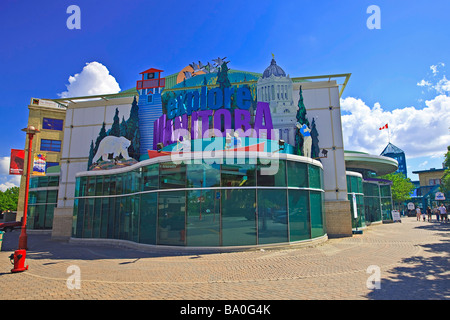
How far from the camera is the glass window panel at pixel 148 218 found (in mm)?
14802

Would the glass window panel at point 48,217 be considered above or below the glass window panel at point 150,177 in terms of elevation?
below

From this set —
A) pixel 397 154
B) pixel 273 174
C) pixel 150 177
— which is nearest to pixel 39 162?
pixel 150 177

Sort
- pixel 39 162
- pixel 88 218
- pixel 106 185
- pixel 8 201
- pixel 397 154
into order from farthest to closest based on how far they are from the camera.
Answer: pixel 397 154
pixel 8 201
pixel 88 218
pixel 106 185
pixel 39 162

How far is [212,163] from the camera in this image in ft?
47.1

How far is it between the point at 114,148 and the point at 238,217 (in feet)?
42.0

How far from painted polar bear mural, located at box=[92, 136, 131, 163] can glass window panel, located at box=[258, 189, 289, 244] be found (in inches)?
481

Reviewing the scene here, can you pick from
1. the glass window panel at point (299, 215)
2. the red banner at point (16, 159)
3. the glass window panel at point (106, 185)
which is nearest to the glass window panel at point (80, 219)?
the glass window panel at point (106, 185)

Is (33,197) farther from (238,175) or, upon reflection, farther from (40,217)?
(238,175)

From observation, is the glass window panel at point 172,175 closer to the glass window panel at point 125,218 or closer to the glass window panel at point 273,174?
the glass window panel at point 125,218

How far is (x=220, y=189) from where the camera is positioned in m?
14.1

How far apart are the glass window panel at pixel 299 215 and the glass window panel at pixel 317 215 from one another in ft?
1.54

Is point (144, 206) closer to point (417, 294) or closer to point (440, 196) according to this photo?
point (417, 294)

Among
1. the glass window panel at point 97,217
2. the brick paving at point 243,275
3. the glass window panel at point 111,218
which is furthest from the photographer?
the glass window panel at point 97,217

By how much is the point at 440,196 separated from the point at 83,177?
4216cm
